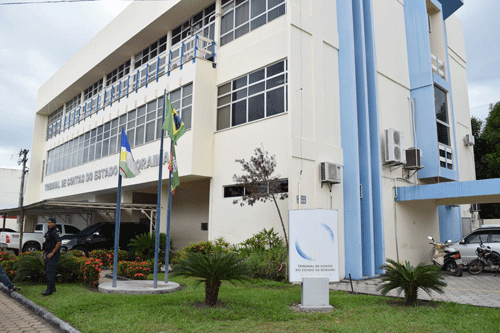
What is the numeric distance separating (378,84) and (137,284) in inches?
461

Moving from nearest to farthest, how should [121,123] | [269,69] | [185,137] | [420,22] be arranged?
1. [269,69]
2. [185,137]
3. [420,22]
4. [121,123]

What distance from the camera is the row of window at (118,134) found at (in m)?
17.1

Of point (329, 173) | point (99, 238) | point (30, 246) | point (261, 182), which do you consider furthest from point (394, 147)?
point (30, 246)

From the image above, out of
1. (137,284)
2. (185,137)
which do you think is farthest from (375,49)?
(137,284)

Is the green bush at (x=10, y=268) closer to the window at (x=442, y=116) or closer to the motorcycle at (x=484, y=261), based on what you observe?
the motorcycle at (x=484, y=261)

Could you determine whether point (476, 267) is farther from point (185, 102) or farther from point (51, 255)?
point (51, 255)

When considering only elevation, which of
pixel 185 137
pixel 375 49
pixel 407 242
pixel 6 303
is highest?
pixel 375 49

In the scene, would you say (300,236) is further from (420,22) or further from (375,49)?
(420,22)

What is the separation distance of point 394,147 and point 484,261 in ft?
16.7

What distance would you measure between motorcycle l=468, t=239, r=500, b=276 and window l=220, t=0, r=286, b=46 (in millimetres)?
11147

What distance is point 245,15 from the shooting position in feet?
52.9

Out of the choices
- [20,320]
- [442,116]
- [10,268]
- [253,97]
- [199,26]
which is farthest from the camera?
[199,26]

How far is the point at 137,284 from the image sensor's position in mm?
10758

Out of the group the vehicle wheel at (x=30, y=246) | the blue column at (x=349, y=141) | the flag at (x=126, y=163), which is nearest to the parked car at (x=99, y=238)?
the vehicle wheel at (x=30, y=246)
